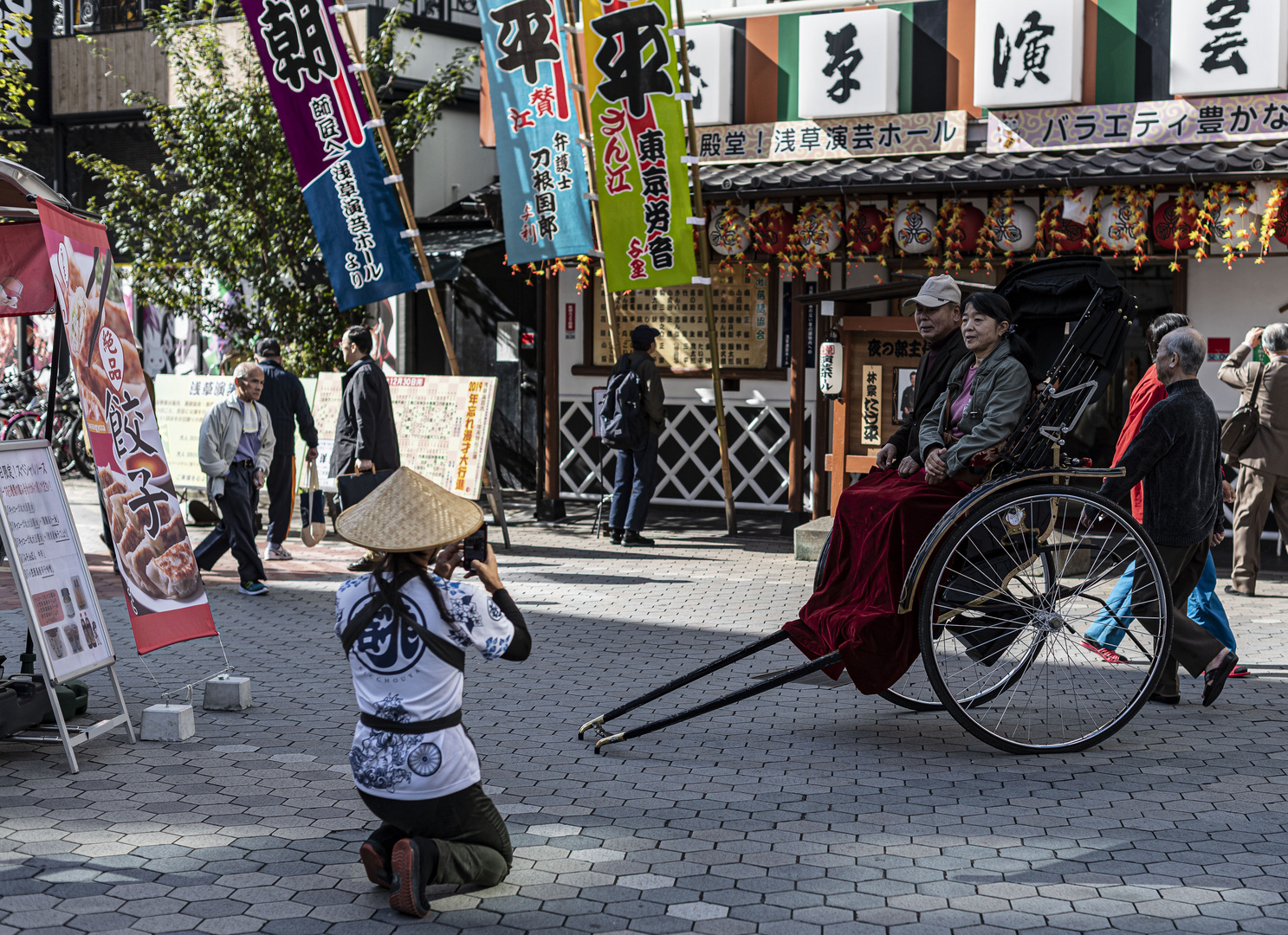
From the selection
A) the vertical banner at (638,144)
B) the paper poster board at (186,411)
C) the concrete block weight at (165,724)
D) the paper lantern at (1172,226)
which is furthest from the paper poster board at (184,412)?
the paper lantern at (1172,226)

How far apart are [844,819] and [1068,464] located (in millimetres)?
2337

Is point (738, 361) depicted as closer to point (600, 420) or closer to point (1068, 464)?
point (600, 420)

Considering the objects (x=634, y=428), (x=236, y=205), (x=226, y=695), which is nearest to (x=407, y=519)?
(x=226, y=695)

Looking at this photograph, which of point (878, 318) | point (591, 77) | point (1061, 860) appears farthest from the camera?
point (591, 77)

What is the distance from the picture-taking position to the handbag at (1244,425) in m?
10.1

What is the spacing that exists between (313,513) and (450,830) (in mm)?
6598

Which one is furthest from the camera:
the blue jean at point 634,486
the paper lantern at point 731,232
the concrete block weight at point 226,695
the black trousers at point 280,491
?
the paper lantern at point 731,232

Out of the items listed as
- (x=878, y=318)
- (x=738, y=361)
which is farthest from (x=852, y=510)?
(x=738, y=361)

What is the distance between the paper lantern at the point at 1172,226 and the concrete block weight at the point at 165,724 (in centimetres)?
915

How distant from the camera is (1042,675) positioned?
7.47 meters

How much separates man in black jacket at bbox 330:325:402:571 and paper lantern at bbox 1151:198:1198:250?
267 inches

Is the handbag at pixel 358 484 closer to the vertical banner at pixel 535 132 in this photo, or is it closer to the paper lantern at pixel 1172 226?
the vertical banner at pixel 535 132

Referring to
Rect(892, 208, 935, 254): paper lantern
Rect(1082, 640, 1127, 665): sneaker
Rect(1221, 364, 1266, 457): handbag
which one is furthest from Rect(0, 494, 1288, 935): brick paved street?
Rect(892, 208, 935, 254): paper lantern

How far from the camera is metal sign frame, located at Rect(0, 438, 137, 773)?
18.5 feet
